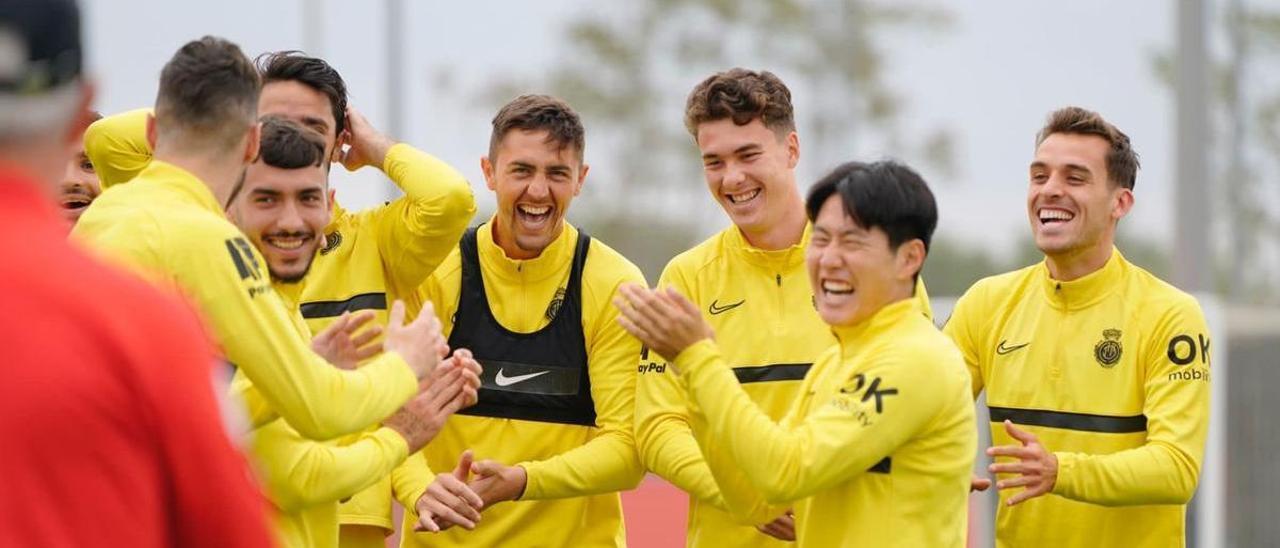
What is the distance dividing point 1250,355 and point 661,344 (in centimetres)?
875

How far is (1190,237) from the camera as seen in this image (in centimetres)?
1099

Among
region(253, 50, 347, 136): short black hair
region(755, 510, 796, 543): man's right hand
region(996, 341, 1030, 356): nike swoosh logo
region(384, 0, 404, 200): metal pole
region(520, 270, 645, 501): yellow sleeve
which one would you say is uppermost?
region(384, 0, 404, 200): metal pole

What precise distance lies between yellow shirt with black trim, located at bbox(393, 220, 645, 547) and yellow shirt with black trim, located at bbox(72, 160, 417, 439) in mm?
1633

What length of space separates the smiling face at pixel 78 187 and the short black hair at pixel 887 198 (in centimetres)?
304

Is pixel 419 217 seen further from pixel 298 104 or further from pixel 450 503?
pixel 450 503

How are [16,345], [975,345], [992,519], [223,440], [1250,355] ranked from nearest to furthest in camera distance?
1. [16,345]
2. [223,440]
3. [975,345]
4. [992,519]
5. [1250,355]

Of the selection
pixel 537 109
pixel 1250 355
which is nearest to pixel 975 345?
pixel 537 109

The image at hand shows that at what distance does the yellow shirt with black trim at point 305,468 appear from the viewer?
13.9 ft

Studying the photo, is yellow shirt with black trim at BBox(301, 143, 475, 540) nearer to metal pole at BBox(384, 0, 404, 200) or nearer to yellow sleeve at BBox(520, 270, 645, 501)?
yellow sleeve at BBox(520, 270, 645, 501)

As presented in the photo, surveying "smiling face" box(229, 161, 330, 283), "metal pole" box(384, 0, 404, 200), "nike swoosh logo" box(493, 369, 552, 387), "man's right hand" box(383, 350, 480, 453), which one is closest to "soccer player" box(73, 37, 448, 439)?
"man's right hand" box(383, 350, 480, 453)

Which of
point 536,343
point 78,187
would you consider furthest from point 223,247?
point 78,187

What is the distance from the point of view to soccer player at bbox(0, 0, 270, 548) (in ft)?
7.04

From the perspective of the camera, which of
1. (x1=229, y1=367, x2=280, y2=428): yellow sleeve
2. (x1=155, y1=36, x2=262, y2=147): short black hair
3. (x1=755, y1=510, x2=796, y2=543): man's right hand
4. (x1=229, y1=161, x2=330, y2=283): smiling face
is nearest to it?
(x1=155, y1=36, x2=262, y2=147): short black hair

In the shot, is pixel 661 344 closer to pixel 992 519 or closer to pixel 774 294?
pixel 774 294
